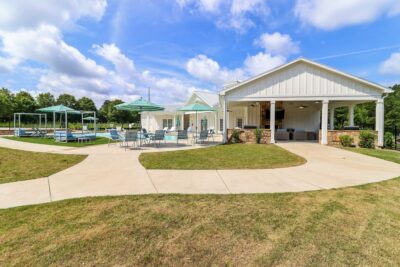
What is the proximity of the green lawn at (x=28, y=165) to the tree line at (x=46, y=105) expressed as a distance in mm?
28387

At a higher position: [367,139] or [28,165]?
[367,139]

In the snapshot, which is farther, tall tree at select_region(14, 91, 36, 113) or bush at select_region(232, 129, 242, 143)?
tall tree at select_region(14, 91, 36, 113)

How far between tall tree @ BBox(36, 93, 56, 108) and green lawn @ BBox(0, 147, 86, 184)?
58516 millimetres

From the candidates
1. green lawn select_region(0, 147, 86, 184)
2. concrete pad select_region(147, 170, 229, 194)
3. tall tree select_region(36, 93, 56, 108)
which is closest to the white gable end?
concrete pad select_region(147, 170, 229, 194)

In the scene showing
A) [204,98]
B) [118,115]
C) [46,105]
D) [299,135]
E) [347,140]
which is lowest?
[347,140]

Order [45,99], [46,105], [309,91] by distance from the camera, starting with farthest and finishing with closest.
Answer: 1. [45,99]
2. [46,105]
3. [309,91]

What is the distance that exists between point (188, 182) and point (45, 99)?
226 ft

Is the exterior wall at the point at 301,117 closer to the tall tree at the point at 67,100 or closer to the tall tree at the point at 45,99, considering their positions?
the tall tree at the point at 45,99

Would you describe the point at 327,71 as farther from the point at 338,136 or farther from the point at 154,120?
the point at 154,120

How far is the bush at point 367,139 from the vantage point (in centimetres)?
1313

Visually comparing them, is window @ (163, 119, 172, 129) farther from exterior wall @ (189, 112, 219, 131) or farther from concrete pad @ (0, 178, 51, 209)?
concrete pad @ (0, 178, 51, 209)

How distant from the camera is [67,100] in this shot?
220 feet

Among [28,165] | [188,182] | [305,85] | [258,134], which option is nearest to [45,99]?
[28,165]

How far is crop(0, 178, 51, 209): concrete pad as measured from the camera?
4.27m
